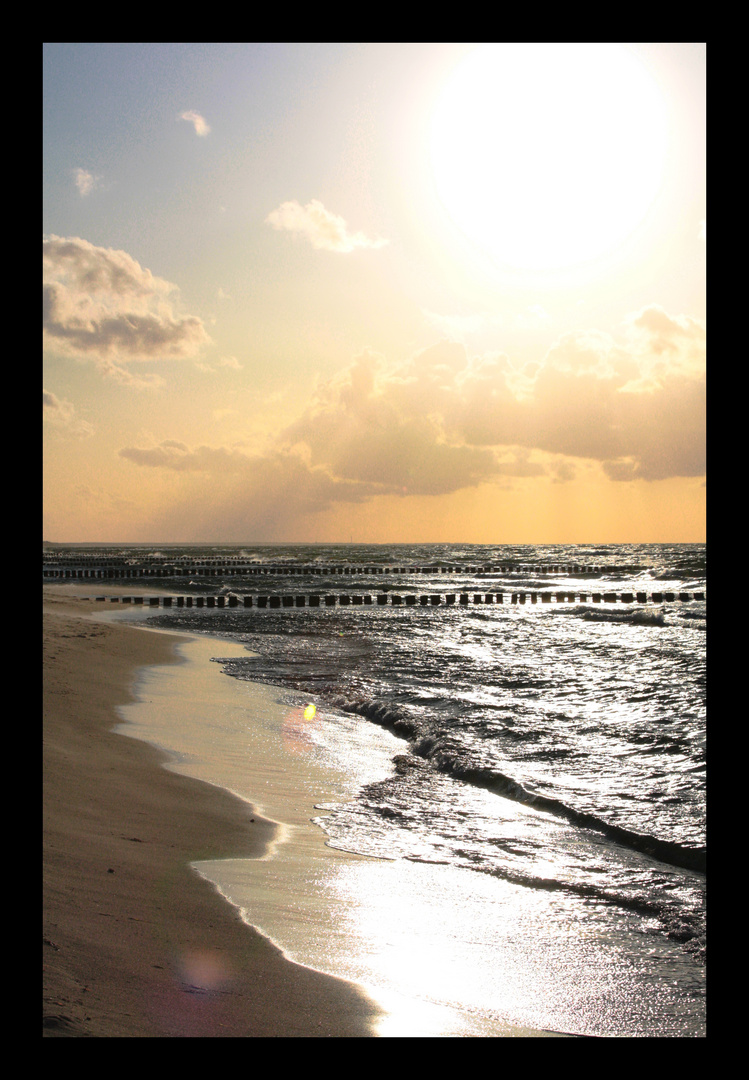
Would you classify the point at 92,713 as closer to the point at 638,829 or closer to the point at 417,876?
the point at 417,876

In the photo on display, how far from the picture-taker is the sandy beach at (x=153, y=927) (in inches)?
126

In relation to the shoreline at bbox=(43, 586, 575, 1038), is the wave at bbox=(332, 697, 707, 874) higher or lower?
lower

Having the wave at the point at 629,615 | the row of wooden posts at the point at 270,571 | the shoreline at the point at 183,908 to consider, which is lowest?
the wave at the point at 629,615

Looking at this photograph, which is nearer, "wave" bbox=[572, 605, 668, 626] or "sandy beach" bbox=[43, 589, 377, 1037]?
"sandy beach" bbox=[43, 589, 377, 1037]

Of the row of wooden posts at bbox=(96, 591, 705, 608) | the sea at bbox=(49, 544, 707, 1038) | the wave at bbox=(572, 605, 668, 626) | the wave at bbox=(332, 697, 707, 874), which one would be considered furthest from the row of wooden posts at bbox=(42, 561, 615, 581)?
the wave at bbox=(332, 697, 707, 874)

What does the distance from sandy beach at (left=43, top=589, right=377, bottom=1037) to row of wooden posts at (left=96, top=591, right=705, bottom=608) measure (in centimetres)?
3074

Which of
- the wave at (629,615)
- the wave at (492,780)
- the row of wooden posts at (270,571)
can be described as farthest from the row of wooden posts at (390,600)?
the wave at (492,780)

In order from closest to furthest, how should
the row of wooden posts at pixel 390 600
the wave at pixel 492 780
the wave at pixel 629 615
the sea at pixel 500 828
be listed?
the sea at pixel 500 828 → the wave at pixel 492 780 → the wave at pixel 629 615 → the row of wooden posts at pixel 390 600

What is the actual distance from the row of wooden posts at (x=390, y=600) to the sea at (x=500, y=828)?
66.3 ft

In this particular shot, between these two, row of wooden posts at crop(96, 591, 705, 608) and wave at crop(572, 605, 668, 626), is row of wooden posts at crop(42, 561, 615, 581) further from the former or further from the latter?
wave at crop(572, 605, 668, 626)

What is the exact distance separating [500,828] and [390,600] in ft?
114

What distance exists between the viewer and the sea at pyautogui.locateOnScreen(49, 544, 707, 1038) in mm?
3783

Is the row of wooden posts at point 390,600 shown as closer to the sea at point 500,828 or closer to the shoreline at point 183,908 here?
the sea at point 500,828
